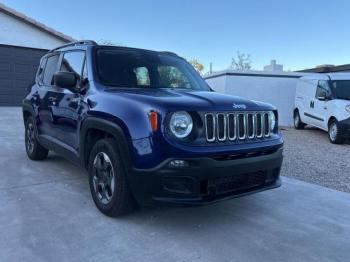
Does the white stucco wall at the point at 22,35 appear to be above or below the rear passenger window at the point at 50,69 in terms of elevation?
above

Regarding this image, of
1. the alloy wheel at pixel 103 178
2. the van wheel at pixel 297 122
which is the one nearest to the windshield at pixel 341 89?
the van wheel at pixel 297 122

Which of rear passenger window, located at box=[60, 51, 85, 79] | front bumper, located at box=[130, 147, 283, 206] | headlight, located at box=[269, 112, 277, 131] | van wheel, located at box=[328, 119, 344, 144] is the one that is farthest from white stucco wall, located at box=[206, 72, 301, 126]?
front bumper, located at box=[130, 147, 283, 206]

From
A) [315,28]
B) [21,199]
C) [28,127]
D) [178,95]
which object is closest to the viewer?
[178,95]

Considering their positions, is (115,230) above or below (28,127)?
below

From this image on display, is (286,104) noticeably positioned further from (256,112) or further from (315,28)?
(256,112)

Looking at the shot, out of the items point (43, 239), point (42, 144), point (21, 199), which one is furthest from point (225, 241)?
point (42, 144)

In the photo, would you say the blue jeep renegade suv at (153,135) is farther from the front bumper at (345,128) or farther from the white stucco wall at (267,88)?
the white stucco wall at (267,88)

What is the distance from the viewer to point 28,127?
6.71 metres

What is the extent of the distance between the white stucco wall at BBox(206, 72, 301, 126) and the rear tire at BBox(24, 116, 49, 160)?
8.59 meters

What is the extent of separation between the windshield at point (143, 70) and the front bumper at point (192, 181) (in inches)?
56.5

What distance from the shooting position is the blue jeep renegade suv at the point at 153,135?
3.42m

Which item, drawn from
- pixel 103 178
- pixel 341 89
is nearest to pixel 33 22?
pixel 341 89

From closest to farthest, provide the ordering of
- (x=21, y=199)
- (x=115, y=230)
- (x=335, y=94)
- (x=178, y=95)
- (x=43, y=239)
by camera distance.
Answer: (x=43, y=239)
(x=115, y=230)
(x=178, y=95)
(x=21, y=199)
(x=335, y=94)

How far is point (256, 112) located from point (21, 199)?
9.51 ft
